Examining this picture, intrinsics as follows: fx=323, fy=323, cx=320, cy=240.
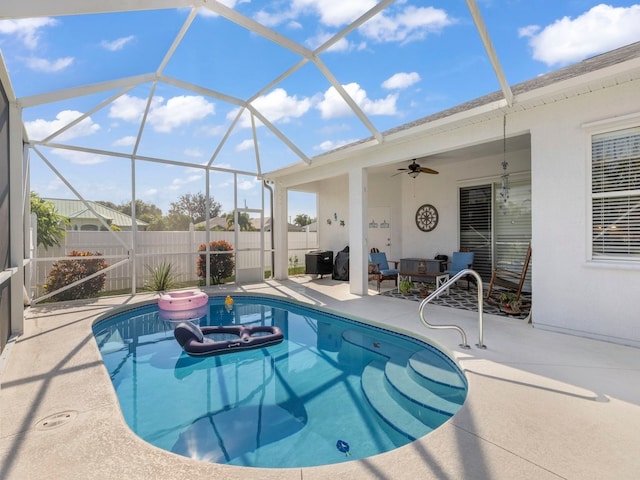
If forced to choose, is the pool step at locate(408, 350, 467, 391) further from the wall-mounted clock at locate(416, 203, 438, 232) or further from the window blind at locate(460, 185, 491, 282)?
the wall-mounted clock at locate(416, 203, 438, 232)

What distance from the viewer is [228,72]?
6.37m


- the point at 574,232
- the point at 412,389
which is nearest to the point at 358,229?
the point at 574,232

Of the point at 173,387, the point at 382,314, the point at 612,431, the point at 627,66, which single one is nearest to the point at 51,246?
the point at 173,387

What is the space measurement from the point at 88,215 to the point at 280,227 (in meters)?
5.52

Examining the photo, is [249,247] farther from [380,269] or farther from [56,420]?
[56,420]

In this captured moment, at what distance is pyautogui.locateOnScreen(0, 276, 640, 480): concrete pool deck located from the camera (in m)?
2.02

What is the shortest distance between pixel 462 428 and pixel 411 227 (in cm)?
835

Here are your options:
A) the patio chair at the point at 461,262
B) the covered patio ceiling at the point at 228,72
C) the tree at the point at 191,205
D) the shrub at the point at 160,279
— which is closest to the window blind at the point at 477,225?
the patio chair at the point at 461,262

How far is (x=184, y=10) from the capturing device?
4598 mm

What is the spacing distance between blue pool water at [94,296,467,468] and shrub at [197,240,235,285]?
458 centimetres

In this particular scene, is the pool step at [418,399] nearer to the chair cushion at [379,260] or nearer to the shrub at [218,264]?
the chair cushion at [379,260]

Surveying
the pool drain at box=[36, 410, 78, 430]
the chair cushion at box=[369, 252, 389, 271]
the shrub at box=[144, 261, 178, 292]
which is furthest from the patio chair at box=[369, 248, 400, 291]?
the pool drain at box=[36, 410, 78, 430]

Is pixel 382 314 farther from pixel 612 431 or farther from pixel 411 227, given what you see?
pixel 411 227

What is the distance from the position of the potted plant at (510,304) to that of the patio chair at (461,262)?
85.1 inches
